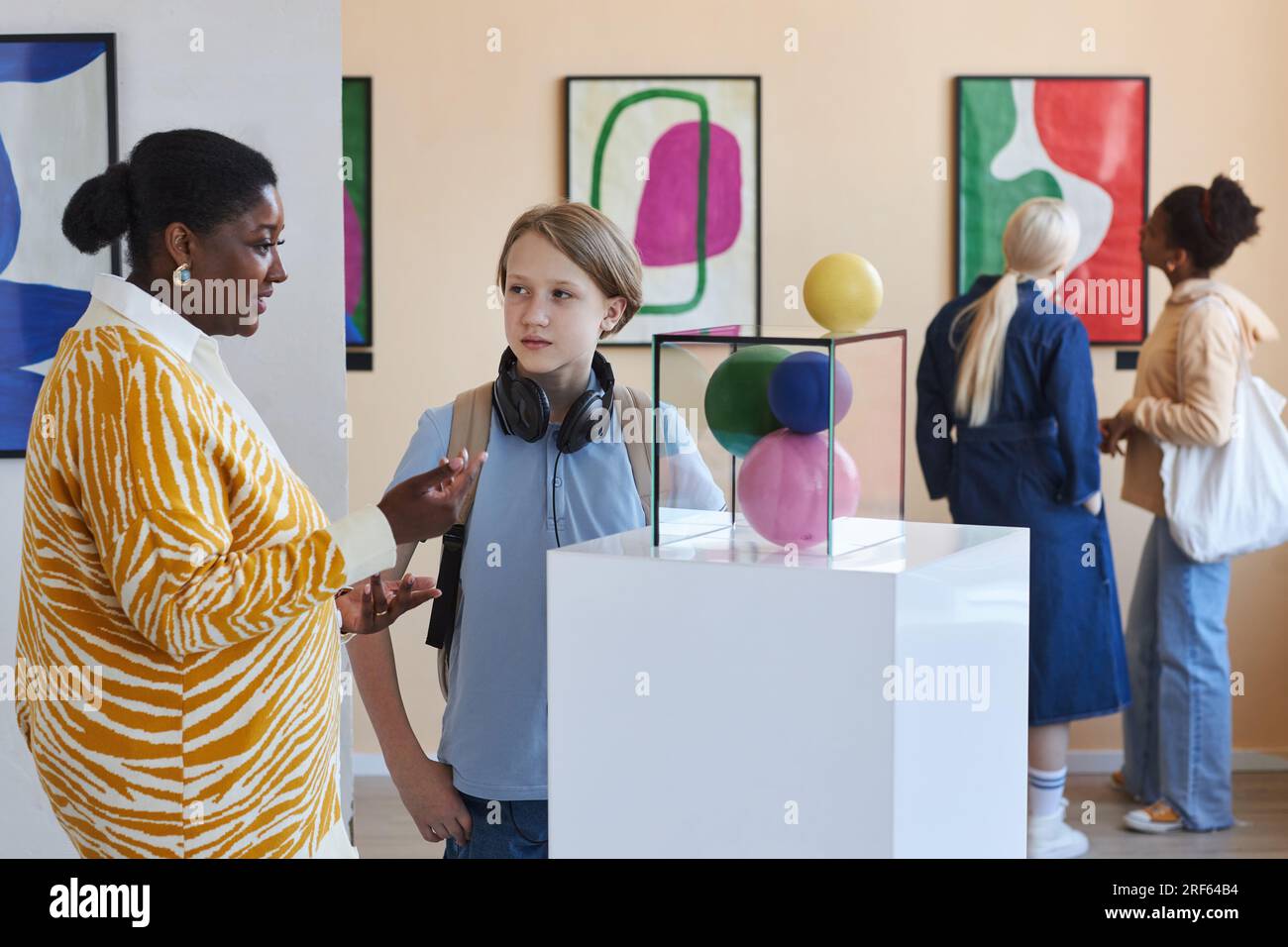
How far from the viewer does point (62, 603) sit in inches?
59.2

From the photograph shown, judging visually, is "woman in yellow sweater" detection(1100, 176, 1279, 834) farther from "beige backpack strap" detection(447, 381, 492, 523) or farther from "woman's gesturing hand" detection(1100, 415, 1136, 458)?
"beige backpack strap" detection(447, 381, 492, 523)

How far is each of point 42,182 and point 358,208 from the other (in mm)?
1827

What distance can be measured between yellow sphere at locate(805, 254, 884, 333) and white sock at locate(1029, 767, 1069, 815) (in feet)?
8.18

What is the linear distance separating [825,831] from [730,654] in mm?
186

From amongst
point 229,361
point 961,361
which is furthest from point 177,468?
point 961,361

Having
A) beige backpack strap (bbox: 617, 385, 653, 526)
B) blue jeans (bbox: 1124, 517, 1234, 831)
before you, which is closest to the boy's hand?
beige backpack strap (bbox: 617, 385, 653, 526)

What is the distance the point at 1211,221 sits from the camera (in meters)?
3.70

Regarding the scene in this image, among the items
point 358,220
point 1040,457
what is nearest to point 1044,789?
point 1040,457

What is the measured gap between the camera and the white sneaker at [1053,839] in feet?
11.8

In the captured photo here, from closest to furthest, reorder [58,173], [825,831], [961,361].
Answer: [825,831]
[58,173]
[961,361]

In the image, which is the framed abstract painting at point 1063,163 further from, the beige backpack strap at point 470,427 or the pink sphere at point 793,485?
the pink sphere at point 793,485

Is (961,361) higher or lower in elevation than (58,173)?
lower

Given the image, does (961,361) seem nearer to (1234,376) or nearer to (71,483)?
(1234,376)

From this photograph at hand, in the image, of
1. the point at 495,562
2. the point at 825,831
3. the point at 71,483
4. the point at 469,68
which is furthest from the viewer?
the point at 469,68
